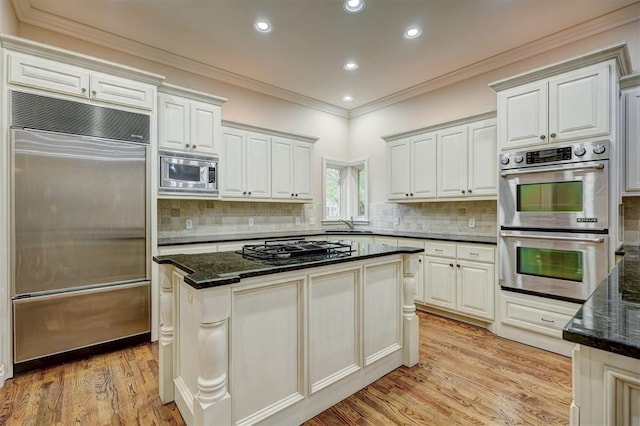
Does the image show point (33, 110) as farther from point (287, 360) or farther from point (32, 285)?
point (287, 360)

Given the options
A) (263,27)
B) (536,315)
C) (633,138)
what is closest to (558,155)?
(633,138)

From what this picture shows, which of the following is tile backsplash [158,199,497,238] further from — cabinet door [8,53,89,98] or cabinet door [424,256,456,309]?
cabinet door [8,53,89,98]

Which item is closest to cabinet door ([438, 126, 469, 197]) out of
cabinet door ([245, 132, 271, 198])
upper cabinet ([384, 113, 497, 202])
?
upper cabinet ([384, 113, 497, 202])

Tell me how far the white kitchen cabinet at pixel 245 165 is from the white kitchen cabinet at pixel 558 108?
283 centimetres

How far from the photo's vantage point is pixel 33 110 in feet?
7.91

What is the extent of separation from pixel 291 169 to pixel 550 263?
324cm

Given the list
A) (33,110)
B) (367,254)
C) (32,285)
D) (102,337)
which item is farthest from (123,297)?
(367,254)

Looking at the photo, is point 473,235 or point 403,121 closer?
point 473,235

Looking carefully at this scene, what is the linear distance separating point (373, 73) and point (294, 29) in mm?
1393

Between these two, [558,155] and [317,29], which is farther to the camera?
[317,29]

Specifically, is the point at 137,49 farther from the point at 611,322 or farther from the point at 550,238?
the point at 550,238

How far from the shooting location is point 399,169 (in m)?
4.45

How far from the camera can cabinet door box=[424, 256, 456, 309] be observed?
11.6 feet

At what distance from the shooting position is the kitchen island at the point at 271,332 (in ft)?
4.78
